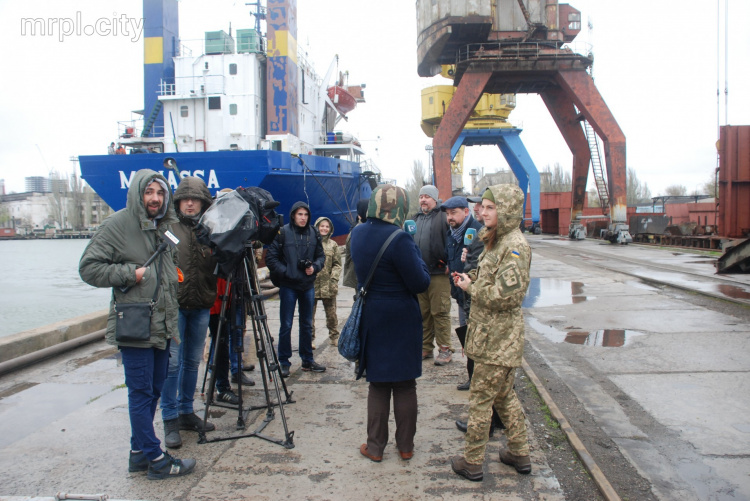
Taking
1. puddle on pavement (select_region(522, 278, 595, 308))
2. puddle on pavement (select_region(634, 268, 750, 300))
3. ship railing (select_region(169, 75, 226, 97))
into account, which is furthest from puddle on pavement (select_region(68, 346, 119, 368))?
ship railing (select_region(169, 75, 226, 97))

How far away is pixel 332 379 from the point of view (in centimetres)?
476

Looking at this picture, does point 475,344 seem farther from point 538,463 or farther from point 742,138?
point 742,138

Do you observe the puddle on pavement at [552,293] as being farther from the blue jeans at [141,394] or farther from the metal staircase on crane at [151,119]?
the metal staircase on crane at [151,119]

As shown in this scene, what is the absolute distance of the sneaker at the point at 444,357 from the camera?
16.6 ft

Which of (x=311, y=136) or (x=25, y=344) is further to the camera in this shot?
(x=311, y=136)

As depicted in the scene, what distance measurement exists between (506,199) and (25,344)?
19.6 feet

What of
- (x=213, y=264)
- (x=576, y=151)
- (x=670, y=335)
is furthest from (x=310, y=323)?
(x=576, y=151)

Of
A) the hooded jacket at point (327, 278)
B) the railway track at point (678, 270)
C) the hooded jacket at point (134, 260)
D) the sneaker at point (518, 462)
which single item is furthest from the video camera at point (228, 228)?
the railway track at point (678, 270)

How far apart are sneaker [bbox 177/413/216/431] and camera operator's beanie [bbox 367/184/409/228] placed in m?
1.99

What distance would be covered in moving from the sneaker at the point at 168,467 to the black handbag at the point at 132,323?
0.73 metres

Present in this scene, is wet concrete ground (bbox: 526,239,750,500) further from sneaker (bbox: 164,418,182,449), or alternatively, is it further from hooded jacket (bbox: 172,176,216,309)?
hooded jacket (bbox: 172,176,216,309)

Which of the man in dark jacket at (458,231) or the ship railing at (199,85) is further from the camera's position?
the ship railing at (199,85)

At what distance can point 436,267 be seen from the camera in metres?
4.98

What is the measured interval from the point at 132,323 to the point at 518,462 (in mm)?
2329
